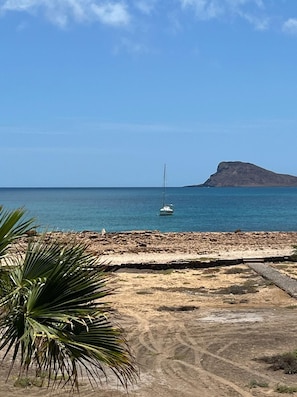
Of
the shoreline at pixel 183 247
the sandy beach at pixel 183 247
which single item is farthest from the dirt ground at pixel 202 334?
the sandy beach at pixel 183 247

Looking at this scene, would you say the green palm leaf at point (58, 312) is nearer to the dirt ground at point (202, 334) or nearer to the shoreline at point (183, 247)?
the dirt ground at point (202, 334)

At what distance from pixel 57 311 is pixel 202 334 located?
846cm

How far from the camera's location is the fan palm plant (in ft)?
15.9

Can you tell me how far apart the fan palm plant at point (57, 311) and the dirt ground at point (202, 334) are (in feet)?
3.69

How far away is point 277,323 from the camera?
14047 millimetres

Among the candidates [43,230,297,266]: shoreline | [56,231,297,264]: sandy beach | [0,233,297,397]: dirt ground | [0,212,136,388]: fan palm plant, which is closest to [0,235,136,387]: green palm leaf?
[0,212,136,388]: fan palm plant

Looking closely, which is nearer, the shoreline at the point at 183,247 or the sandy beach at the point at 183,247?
the shoreline at the point at 183,247

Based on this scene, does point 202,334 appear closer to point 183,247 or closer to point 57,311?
point 57,311

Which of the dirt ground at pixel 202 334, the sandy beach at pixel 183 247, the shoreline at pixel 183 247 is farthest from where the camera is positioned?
the sandy beach at pixel 183 247

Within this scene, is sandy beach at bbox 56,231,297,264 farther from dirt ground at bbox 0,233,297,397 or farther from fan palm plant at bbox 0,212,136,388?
fan palm plant at bbox 0,212,136,388

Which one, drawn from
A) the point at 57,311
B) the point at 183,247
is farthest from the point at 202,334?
the point at 183,247

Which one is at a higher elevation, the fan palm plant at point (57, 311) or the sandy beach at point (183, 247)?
the fan palm plant at point (57, 311)

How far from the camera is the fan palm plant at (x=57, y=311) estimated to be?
4.86 meters

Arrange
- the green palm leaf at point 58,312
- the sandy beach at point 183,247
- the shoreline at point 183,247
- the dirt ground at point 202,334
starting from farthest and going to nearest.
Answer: the sandy beach at point 183,247 < the shoreline at point 183,247 < the dirt ground at point 202,334 < the green palm leaf at point 58,312
